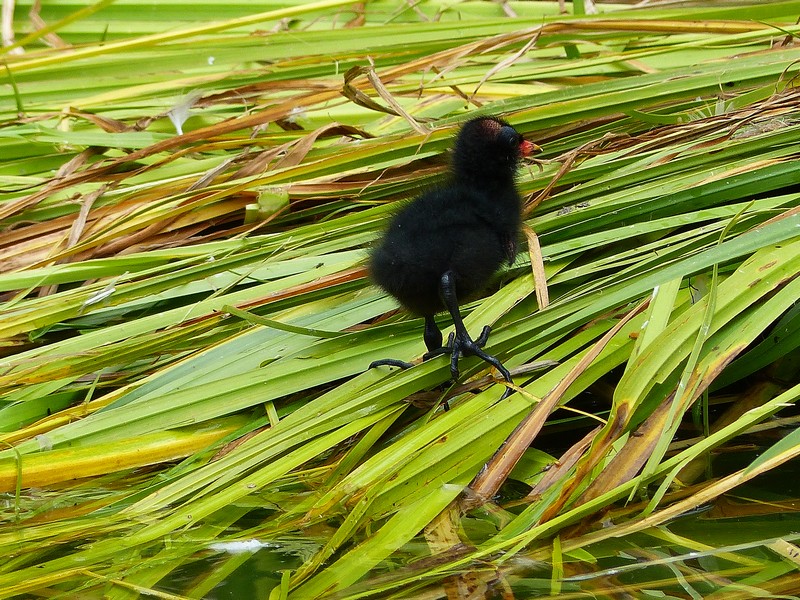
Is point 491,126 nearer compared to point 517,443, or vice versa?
point 517,443

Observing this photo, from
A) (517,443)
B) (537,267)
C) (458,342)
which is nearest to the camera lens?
(517,443)

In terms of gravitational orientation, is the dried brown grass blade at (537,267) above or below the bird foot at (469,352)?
above

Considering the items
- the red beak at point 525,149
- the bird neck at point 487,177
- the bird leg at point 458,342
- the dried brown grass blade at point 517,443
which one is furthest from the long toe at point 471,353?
the red beak at point 525,149

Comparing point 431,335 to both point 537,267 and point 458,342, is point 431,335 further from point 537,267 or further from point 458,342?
point 537,267

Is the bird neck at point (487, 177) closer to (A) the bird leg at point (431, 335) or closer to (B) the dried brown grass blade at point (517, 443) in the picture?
(A) the bird leg at point (431, 335)

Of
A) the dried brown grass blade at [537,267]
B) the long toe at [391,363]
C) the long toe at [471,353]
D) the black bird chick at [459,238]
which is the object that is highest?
the black bird chick at [459,238]

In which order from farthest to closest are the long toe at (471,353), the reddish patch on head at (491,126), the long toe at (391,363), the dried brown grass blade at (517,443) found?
the reddish patch on head at (491,126)
the long toe at (391,363)
the long toe at (471,353)
the dried brown grass blade at (517,443)

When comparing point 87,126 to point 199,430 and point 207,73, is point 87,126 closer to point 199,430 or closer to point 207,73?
point 207,73

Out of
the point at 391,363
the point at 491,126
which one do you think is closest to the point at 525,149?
the point at 491,126
